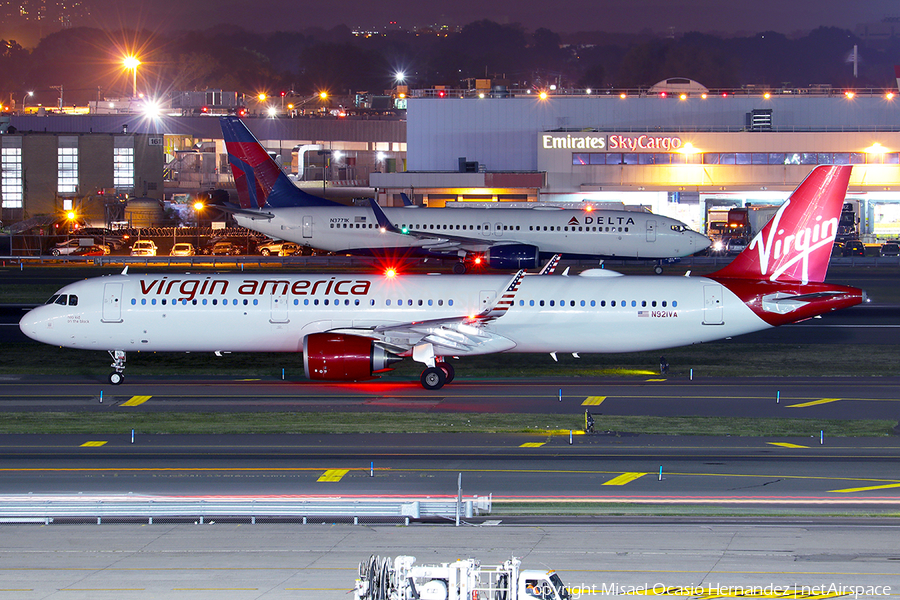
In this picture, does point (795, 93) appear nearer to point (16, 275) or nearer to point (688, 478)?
point (16, 275)

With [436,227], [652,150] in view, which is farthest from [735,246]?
[436,227]

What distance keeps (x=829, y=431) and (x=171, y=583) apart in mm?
20522

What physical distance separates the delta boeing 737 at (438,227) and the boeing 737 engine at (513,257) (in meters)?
0.44

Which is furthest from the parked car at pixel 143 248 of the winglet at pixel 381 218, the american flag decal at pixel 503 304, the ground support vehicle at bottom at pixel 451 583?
the ground support vehicle at bottom at pixel 451 583

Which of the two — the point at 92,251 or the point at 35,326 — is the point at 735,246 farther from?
the point at 35,326

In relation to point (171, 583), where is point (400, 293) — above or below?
above

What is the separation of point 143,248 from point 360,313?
54.1 meters

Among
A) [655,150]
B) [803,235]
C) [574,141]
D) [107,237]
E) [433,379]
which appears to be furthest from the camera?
[655,150]

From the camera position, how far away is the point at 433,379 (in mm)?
34938

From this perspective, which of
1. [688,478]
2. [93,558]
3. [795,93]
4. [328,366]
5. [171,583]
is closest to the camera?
[171,583]

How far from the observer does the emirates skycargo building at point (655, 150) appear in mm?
93438

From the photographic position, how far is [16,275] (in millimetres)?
66875

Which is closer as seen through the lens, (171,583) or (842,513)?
(171,583)

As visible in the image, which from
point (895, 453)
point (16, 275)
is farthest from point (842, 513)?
point (16, 275)
